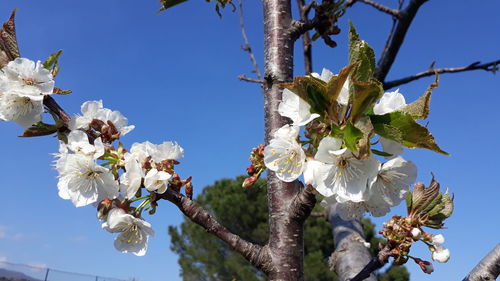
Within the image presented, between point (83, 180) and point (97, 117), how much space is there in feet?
0.51

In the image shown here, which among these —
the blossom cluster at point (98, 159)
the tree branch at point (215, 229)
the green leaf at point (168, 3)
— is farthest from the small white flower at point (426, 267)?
the green leaf at point (168, 3)

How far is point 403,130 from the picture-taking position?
64cm

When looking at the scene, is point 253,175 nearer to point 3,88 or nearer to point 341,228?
point 3,88

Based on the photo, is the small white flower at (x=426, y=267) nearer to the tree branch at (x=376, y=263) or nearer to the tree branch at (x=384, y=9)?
the tree branch at (x=376, y=263)

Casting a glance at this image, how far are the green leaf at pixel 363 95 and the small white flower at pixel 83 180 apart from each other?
52 centimetres

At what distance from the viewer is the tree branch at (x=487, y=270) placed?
37.8 inches

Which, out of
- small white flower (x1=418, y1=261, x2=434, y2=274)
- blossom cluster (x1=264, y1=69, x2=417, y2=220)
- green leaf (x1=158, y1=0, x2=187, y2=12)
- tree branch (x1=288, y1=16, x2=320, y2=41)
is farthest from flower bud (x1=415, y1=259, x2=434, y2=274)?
green leaf (x1=158, y1=0, x2=187, y2=12)

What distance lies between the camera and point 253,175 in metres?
0.98

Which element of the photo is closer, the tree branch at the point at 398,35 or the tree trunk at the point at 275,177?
the tree trunk at the point at 275,177

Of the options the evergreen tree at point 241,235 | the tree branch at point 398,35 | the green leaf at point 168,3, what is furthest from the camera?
the evergreen tree at point 241,235

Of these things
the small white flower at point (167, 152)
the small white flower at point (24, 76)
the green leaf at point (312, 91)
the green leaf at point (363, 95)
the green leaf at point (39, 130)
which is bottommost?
the green leaf at point (363, 95)

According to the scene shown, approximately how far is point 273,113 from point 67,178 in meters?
0.52

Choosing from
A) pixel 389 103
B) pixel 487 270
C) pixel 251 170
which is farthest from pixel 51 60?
pixel 487 270

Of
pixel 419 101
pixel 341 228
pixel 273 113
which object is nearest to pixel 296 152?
pixel 419 101
